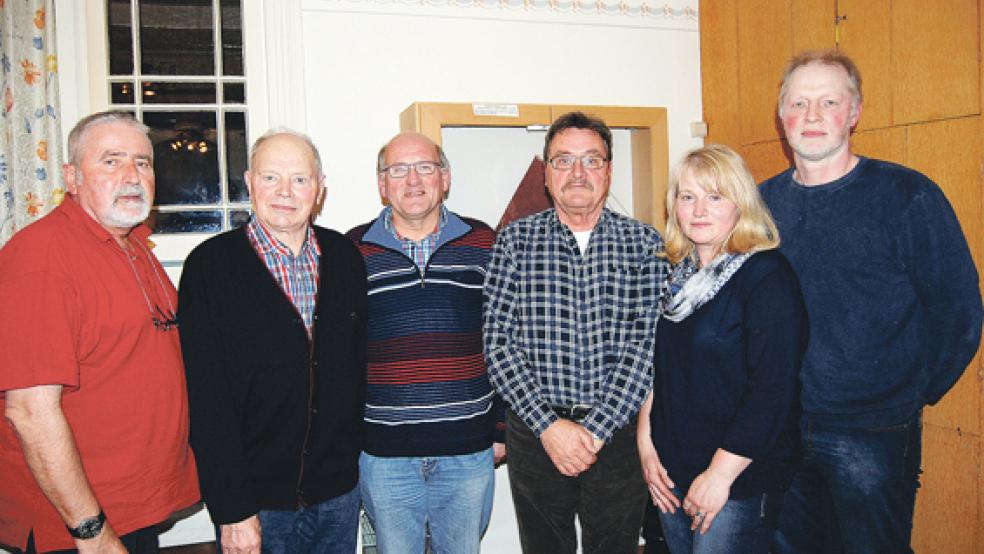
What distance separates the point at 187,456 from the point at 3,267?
0.65m

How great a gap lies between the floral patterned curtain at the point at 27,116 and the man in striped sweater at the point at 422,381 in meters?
1.53

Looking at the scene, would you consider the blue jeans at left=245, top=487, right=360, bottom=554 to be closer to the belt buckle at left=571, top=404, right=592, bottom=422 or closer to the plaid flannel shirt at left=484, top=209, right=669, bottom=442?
the plaid flannel shirt at left=484, top=209, right=669, bottom=442

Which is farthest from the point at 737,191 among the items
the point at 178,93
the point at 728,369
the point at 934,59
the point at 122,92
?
the point at 122,92

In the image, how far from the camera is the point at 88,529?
4.78 ft

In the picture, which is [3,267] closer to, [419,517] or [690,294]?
[419,517]

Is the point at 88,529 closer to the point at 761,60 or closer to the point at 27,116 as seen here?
the point at 27,116

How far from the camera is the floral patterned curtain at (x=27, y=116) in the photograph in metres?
2.50

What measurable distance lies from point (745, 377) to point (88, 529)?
5.15ft

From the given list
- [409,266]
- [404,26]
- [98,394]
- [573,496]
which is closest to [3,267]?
[98,394]

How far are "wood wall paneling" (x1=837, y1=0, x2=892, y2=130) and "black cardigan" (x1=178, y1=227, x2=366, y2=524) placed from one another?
206 centimetres

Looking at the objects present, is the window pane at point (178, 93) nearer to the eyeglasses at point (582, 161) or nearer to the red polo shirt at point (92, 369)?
the red polo shirt at point (92, 369)

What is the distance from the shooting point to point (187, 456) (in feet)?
5.74

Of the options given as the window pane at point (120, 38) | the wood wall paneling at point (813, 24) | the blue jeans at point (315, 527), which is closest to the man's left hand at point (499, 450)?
the blue jeans at point (315, 527)

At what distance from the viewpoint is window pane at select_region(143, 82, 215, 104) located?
113 inches
